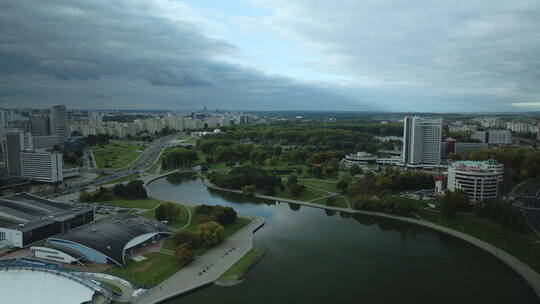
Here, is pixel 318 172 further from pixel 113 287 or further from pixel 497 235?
pixel 113 287

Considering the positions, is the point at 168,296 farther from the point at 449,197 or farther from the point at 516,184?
the point at 516,184

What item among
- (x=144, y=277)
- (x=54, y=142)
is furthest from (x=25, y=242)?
(x=54, y=142)

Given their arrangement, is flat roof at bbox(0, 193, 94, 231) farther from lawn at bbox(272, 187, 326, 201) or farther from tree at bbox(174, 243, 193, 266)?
lawn at bbox(272, 187, 326, 201)

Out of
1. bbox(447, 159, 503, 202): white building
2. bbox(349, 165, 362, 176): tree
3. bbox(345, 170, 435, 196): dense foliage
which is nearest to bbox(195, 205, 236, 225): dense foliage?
bbox(345, 170, 435, 196): dense foliage

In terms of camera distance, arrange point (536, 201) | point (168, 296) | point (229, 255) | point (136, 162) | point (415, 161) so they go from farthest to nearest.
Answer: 1. point (136, 162)
2. point (415, 161)
3. point (536, 201)
4. point (229, 255)
5. point (168, 296)

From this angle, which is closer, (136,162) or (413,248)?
(413,248)

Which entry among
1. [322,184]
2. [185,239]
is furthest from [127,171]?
[185,239]

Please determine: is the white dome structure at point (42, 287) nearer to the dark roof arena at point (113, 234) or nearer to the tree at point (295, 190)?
the dark roof arena at point (113, 234)
